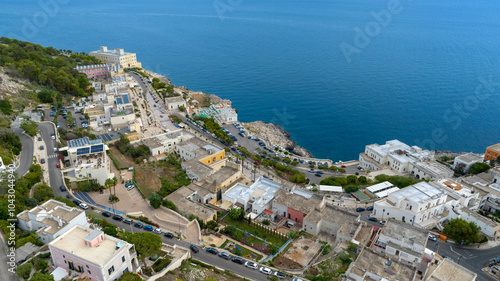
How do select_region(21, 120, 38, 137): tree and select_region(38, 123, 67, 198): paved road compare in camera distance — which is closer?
select_region(38, 123, 67, 198): paved road

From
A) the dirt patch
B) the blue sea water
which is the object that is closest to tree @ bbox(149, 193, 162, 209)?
the dirt patch

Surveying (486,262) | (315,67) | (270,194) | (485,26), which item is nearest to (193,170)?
(270,194)

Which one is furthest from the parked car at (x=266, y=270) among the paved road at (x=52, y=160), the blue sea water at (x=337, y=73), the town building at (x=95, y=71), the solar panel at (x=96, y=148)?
the town building at (x=95, y=71)

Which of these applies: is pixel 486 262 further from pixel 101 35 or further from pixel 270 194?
pixel 101 35

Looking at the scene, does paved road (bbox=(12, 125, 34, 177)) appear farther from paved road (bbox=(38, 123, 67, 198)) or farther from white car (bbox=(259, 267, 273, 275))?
white car (bbox=(259, 267, 273, 275))

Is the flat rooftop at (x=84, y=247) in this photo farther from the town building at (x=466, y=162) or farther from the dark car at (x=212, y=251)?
the town building at (x=466, y=162)

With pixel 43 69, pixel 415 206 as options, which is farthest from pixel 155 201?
pixel 43 69

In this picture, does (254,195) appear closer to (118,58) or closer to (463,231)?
(463,231)

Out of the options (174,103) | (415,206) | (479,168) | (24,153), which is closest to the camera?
(415,206)

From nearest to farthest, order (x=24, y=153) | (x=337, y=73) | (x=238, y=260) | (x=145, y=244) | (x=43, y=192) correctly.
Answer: (x=145, y=244) → (x=238, y=260) → (x=43, y=192) → (x=24, y=153) → (x=337, y=73)
